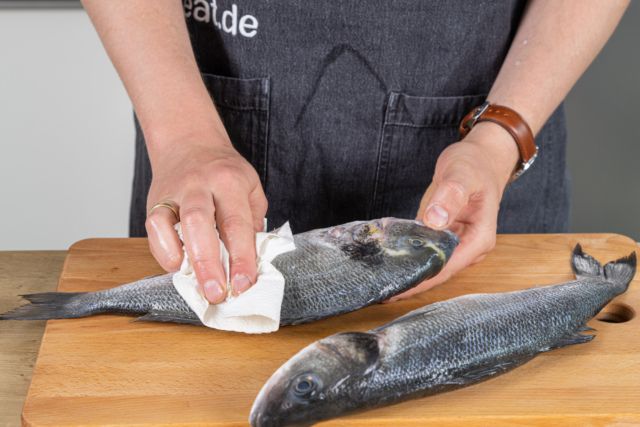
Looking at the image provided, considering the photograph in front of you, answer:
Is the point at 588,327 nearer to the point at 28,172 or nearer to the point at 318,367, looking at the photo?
Result: the point at 318,367

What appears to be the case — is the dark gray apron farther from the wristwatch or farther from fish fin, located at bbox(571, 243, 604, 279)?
fish fin, located at bbox(571, 243, 604, 279)

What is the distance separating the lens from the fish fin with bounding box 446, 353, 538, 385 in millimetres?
926

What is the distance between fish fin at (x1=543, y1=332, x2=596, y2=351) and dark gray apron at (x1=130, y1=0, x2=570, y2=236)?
0.58m

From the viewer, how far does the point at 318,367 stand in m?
0.86

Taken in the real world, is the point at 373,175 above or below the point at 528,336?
above

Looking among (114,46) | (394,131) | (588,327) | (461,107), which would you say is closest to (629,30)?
(461,107)

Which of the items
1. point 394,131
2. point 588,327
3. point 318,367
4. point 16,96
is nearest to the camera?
point 318,367

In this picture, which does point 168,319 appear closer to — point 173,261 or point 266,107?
point 173,261

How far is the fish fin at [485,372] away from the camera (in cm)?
93

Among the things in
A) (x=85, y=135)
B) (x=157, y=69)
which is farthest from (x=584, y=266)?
(x=85, y=135)

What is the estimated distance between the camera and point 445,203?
1.07 m

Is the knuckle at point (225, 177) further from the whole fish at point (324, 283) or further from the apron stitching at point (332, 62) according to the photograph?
the apron stitching at point (332, 62)

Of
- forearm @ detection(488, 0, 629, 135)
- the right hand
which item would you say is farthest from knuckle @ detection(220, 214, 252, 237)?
forearm @ detection(488, 0, 629, 135)

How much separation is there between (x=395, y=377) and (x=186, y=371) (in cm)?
36
